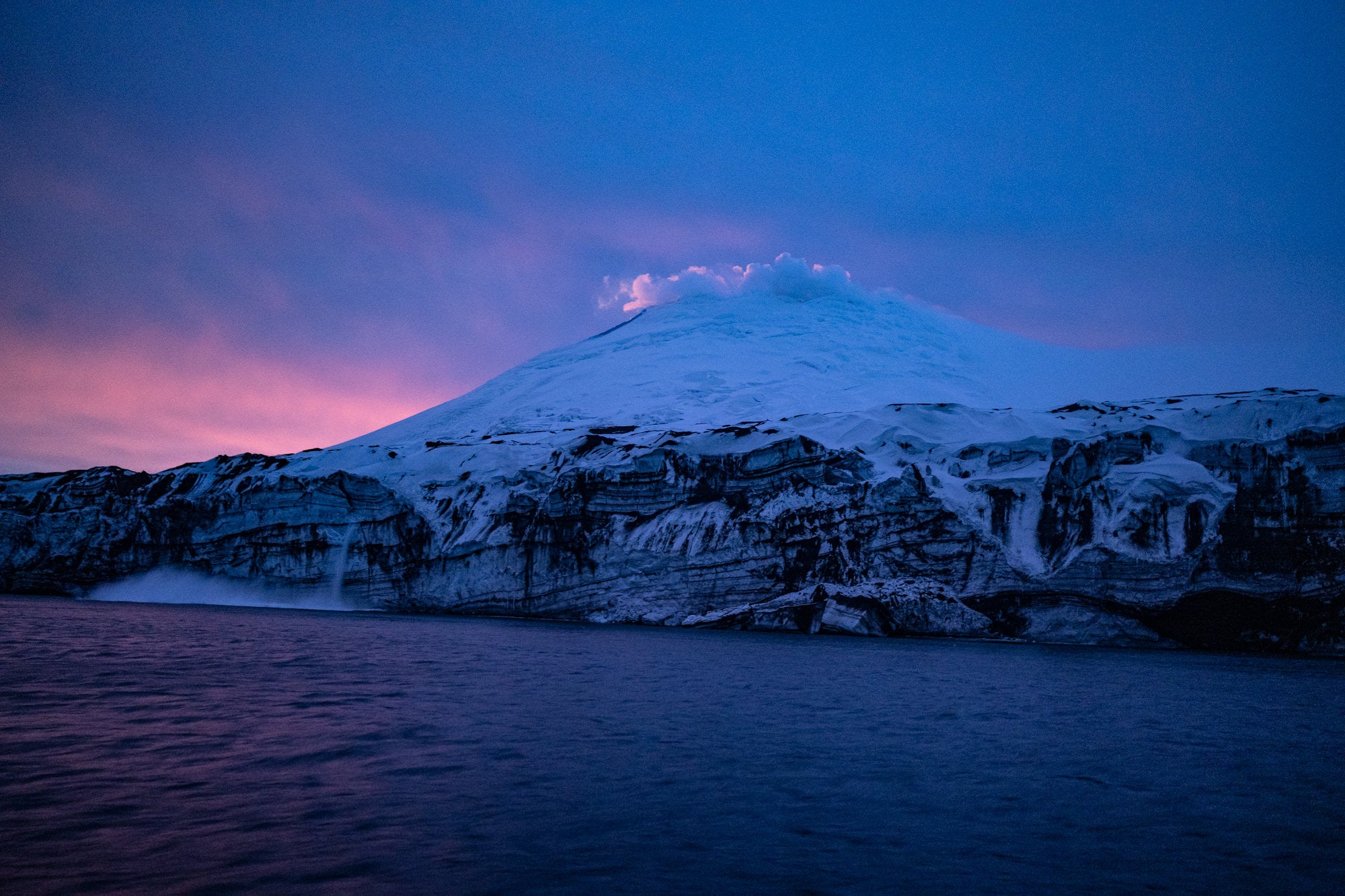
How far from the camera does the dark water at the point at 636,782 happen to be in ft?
17.9

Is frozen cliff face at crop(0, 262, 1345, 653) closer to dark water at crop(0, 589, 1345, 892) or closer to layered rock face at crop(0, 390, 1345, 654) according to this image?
layered rock face at crop(0, 390, 1345, 654)

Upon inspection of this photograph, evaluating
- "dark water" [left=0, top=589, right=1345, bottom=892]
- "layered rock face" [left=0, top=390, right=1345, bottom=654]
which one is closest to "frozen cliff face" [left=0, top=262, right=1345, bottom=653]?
"layered rock face" [left=0, top=390, right=1345, bottom=654]

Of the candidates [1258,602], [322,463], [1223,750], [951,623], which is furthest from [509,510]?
[1223,750]

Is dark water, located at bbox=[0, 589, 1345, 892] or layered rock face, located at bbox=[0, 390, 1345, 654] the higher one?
layered rock face, located at bbox=[0, 390, 1345, 654]

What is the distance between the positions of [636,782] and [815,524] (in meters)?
28.1

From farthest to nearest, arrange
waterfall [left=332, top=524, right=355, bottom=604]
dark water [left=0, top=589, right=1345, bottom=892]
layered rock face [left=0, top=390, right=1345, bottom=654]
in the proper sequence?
waterfall [left=332, top=524, right=355, bottom=604], layered rock face [left=0, top=390, right=1345, bottom=654], dark water [left=0, top=589, right=1345, bottom=892]

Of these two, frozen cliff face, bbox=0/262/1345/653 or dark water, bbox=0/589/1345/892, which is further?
frozen cliff face, bbox=0/262/1345/653

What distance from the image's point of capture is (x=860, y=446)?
3888 cm

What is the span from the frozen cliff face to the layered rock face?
93mm

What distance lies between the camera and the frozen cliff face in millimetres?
29703

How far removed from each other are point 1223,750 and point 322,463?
Answer: 46838 millimetres

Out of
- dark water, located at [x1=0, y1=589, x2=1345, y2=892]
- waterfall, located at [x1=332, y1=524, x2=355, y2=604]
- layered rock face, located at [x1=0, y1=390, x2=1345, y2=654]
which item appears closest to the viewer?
dark water, located at [x1=0, y1=589, x2=1345, y2=892]

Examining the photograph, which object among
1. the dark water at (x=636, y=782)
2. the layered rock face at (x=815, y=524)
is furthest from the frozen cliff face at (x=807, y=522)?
the dark water at (x=636, y=782)

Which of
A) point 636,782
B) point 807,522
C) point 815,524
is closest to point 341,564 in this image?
point 807,522
